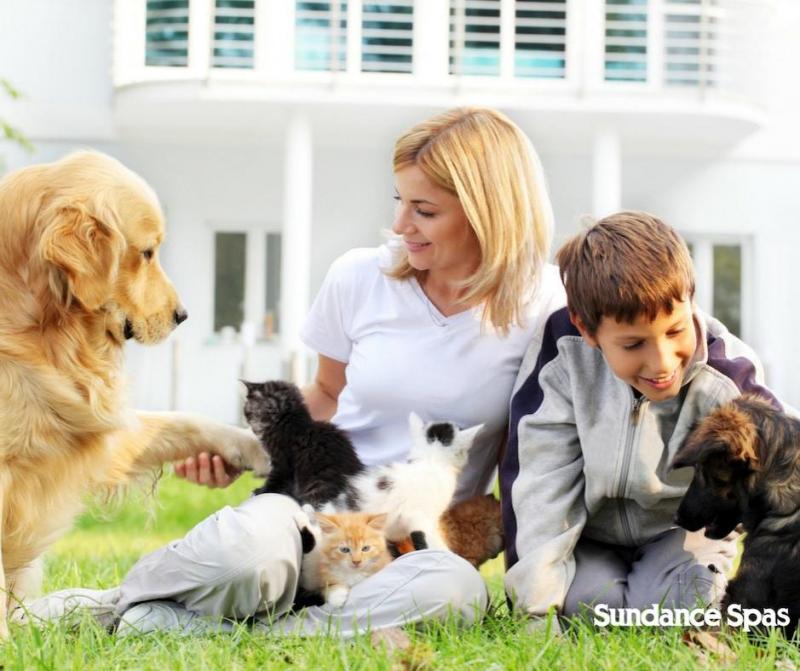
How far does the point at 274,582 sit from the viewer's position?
3506 millimetres

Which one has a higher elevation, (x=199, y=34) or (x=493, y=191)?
(x=199, y=34)

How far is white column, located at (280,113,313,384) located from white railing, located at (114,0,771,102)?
0.87m

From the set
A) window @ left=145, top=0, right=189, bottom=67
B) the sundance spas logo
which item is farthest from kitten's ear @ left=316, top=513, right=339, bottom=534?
window @ left=145, top=0, right=189, bottom=67

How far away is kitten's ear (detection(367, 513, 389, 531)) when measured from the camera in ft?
11.9

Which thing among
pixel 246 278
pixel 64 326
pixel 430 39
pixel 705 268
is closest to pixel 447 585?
pixel 64 326

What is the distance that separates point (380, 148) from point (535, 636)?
47.9 feet

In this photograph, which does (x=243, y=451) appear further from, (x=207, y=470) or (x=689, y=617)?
(x=689, y=617)

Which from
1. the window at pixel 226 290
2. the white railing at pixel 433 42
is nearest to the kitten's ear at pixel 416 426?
the white railing at pixel 433 42

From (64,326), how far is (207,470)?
2.56 ft

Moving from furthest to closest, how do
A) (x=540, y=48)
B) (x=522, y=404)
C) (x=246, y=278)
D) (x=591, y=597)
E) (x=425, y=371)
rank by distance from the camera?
(x=246, y=278) < (x=540, y=48) < (x=425, y=371) < (x=522, y=404) < (x=591, y=597)

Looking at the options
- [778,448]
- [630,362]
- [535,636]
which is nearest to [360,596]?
[535,636]

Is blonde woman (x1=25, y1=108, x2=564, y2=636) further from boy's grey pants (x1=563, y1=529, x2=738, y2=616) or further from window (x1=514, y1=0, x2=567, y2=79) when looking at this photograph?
window (x1=514, y1=0, x2=567, y2=79)

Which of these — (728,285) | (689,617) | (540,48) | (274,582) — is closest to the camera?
(689,617)

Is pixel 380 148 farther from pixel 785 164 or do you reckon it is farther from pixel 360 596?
pixel 360 596
